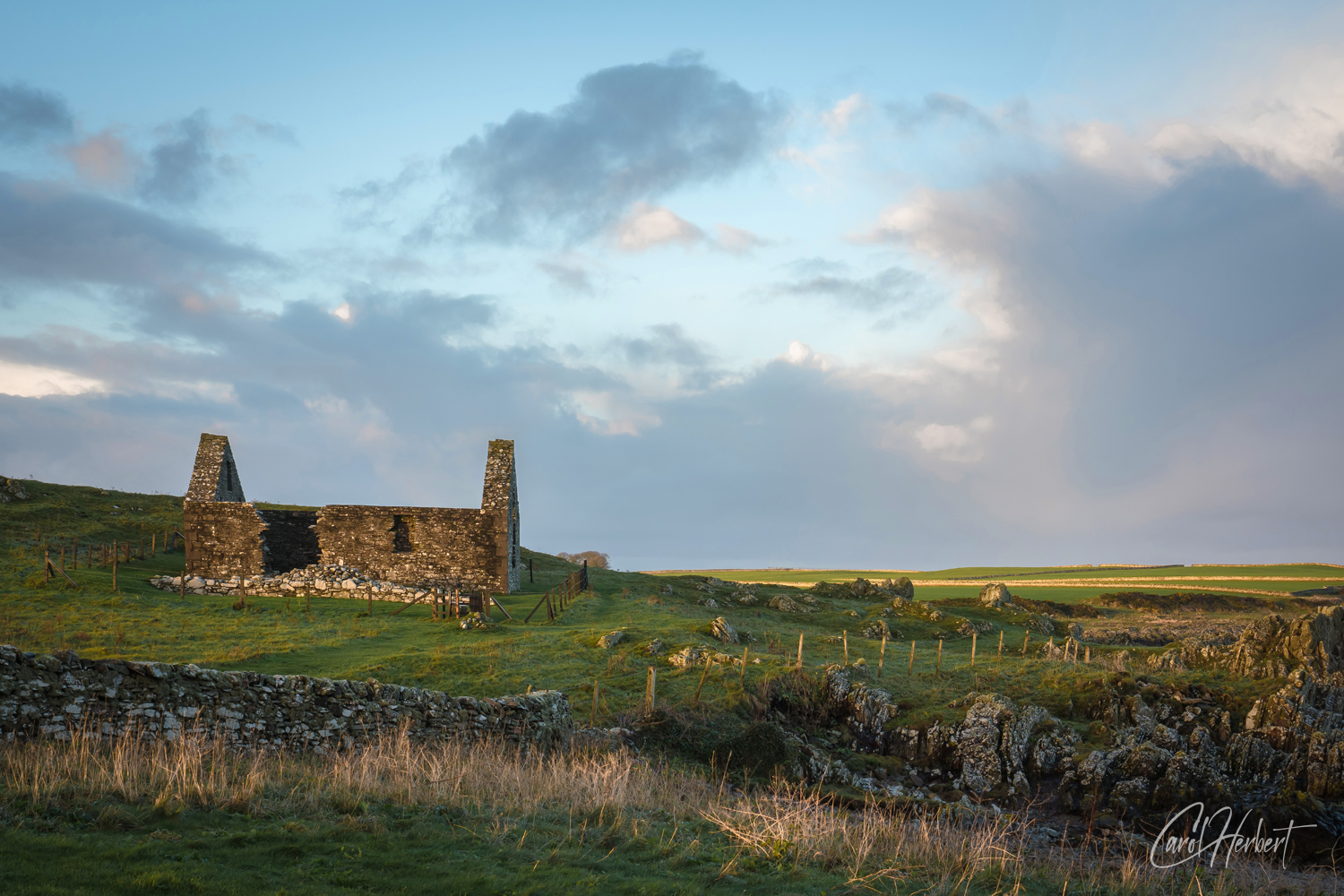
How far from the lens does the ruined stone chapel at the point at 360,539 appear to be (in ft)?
127

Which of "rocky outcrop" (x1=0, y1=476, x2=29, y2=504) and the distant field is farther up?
"rocky outcrop" (x1=0, y1=476, x2=29, y2=504)

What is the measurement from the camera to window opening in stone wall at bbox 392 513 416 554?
39.4 metres

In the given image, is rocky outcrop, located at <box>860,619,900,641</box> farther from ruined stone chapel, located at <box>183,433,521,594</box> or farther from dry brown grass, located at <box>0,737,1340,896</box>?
dry brown grass, located at <box>0,737,1340,896</box>

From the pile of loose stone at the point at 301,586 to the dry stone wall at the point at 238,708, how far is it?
2194 cm

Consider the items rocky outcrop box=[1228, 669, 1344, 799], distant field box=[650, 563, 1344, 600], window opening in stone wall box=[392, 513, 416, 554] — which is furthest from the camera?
distant field box=[650, 563, 1344, 600]

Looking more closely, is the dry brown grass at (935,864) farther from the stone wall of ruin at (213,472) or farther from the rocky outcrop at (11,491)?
the rocky outcrop at (11,491)

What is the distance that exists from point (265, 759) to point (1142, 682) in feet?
79.1

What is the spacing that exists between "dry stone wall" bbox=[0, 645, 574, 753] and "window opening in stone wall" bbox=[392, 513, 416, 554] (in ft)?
82.4

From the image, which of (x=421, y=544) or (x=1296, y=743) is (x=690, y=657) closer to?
(x=1296, y=743)

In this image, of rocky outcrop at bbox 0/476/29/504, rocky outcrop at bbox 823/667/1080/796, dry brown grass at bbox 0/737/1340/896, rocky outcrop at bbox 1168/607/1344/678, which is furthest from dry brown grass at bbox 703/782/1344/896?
rocky outcrop at bbox 0/476/29/504

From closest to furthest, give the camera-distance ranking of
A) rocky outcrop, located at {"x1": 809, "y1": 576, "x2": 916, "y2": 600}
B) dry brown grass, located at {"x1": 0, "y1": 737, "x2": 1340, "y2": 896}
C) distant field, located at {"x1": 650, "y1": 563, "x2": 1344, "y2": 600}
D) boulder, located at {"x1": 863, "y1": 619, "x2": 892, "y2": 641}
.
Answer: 1. dry brown grass, located at {"x1": 0, "y1": 737, "x2": 1340, "y2": 896}
2. boulder, located at {"x1": 863, "y1": 619, "x2": 892, "y2": 641}
3. rocky outcrop, located at {"x1": 809, "y1": 576, "x2": 916, "y2": 600}
4. distant field, located at {"x1": 650, "y1": 563, "x2": 1344, "y2": 600}

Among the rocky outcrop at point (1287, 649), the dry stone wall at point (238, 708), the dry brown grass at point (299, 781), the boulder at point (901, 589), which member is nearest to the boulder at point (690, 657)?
the dry stone wall at point (238, 708)

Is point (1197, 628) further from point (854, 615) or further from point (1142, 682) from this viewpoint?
point (1142, 682)

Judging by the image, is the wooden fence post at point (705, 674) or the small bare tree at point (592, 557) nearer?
the wooden fence post at point (705, 674)
